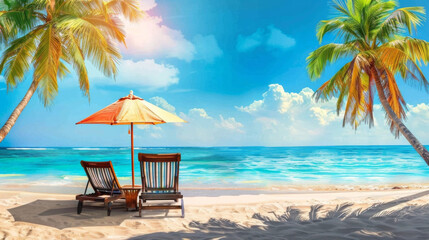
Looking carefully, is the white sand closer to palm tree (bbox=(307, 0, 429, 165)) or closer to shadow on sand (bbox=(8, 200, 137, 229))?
shadow on sand (bbox=(8, 200, 137, 229))

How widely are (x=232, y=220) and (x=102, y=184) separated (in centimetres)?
203

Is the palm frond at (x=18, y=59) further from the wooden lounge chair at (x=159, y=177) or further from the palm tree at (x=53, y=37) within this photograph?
the wooden lounge chair at (x=159, y=177)

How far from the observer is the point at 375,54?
7820 mm

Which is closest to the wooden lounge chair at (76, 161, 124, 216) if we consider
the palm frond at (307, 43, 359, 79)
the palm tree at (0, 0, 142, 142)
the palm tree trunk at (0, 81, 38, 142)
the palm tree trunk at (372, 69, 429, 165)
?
the palm tree trunk at (0, 81, 38, 142)

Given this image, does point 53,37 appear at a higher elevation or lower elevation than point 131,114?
higher

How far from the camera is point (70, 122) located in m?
43.4

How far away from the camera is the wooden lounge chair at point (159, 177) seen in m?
4.79

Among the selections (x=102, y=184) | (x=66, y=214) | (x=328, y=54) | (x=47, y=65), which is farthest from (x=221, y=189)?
(x=47, y=65)

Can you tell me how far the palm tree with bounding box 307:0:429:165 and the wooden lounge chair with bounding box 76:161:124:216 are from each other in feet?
17.7

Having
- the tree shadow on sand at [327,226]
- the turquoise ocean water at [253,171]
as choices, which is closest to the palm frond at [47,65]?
the tree shadow on sand at [327,226]

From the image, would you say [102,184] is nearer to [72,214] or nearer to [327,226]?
[72,214]

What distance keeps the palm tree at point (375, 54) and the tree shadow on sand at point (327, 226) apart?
8.69 ft

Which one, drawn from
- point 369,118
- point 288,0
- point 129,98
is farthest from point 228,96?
point 129,98

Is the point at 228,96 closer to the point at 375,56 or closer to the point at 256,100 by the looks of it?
the point at 256,100
